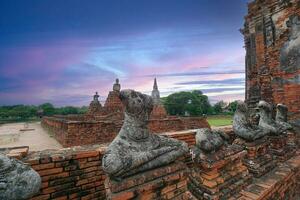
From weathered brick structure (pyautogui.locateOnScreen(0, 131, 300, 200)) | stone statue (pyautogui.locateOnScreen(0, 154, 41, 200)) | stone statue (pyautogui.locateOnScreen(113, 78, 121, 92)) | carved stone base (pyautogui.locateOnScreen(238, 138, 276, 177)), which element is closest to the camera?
stone statue (pyautogui.locateOnScreen(0, 154, 41, 200))

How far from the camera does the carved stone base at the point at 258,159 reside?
10.7 feet

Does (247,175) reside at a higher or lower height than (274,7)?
lower

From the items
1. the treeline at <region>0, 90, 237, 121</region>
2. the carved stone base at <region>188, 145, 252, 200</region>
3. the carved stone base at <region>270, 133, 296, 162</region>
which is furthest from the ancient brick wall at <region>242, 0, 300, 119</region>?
the treeline at <region>0, 90, 237, 121</region>

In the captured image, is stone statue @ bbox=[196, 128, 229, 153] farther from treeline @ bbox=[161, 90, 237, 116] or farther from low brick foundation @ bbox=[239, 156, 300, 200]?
treeline @ bbox=[161, 90, 237, 116]

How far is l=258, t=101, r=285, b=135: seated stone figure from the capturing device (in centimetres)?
395

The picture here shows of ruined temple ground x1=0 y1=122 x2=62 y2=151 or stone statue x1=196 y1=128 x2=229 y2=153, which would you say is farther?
ruined temple ground x1=0 y1=122 x2=62 y2=151

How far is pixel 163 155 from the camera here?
6.92ft

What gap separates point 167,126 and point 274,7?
22.4 ft

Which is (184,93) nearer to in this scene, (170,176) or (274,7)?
(274,7)

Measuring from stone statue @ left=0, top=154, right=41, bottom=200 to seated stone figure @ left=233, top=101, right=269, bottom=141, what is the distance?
309cm

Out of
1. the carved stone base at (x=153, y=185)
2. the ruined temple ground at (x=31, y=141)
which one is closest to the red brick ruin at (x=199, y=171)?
the carved stone base at (x=153, y=185)

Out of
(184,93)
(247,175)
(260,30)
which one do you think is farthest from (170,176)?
(184,93)

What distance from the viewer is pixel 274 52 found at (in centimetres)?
730

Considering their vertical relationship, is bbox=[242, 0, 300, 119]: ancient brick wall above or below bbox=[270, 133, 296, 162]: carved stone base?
above
